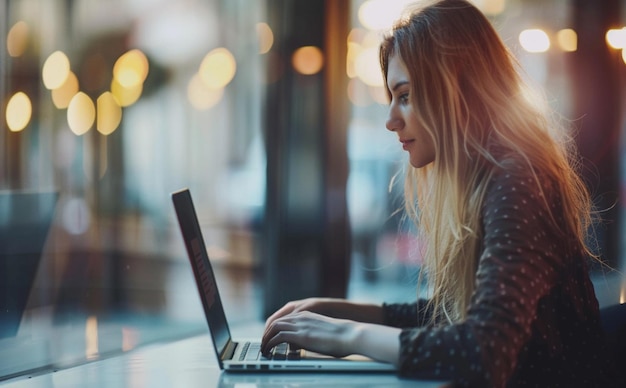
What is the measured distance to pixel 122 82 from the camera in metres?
2.15

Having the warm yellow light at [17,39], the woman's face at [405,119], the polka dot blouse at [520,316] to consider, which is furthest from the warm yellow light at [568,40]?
the warm yellow light at [17,39]

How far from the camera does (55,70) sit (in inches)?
72.3

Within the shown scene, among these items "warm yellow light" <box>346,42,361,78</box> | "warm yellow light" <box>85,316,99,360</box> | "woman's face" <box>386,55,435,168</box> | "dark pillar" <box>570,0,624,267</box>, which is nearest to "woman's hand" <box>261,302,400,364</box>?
"woman's face" <box>386,55,435,168</box>

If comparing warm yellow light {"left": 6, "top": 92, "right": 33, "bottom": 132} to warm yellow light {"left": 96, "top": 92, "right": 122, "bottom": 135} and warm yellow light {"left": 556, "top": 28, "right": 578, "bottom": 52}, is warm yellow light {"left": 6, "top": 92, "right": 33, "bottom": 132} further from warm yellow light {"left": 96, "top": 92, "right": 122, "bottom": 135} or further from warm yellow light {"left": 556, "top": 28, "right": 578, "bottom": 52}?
warm yellow light {"left": 556, "top": 28, "right": 578, "bottom": 52}

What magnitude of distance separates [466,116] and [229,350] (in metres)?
0.65

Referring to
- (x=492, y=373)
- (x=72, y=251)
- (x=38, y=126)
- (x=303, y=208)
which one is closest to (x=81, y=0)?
(x=38, y=126)

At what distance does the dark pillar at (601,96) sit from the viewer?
3.06m

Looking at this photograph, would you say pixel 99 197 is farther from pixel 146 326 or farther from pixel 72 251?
pixel 146 326

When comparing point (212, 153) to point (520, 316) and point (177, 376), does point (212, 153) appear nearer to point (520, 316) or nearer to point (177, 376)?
point (177, 376)

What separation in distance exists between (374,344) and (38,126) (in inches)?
39.3

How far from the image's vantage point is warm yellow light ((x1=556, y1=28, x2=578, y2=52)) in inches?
126

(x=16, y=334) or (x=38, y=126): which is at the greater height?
(x=38, y=126)

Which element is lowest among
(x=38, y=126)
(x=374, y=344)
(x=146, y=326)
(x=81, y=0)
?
(x=146, y=326)

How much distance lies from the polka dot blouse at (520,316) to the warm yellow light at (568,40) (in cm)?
209
